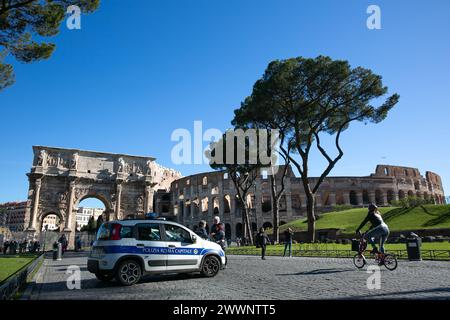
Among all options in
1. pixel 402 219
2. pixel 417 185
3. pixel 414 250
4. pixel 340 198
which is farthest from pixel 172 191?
pixel 414 250

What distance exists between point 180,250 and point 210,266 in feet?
3.44

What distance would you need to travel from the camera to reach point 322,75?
21328 mm

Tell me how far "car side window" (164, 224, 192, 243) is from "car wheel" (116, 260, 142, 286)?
3.08 ft

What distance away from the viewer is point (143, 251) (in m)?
6.99

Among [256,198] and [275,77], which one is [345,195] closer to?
[256,198]

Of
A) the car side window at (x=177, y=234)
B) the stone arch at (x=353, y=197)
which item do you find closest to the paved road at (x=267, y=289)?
the car side window at (x=177, y=234)

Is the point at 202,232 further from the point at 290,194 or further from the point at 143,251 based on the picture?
the point at 290,194

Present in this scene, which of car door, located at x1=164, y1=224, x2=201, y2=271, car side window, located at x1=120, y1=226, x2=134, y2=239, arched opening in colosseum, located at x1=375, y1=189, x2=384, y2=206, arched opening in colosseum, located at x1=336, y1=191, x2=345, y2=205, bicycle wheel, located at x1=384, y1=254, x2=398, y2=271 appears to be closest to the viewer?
car side window, located at x1=120, y1=226, x2=134, y2=239

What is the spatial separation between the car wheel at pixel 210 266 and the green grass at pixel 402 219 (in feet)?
69.6

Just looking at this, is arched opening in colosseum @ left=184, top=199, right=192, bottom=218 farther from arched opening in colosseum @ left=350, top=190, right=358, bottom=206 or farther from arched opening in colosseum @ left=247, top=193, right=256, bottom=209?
arched opening in colosseum @ left=350, top=190, right=358, bottom=206

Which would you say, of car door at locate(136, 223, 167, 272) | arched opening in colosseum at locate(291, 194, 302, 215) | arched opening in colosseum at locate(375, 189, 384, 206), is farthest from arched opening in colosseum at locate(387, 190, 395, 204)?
car door at locate(136, 223, 167, 272)

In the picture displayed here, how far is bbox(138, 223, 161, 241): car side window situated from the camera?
281 inches

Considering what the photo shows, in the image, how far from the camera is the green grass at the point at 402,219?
24.7 m

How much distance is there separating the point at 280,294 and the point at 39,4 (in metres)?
13.5
